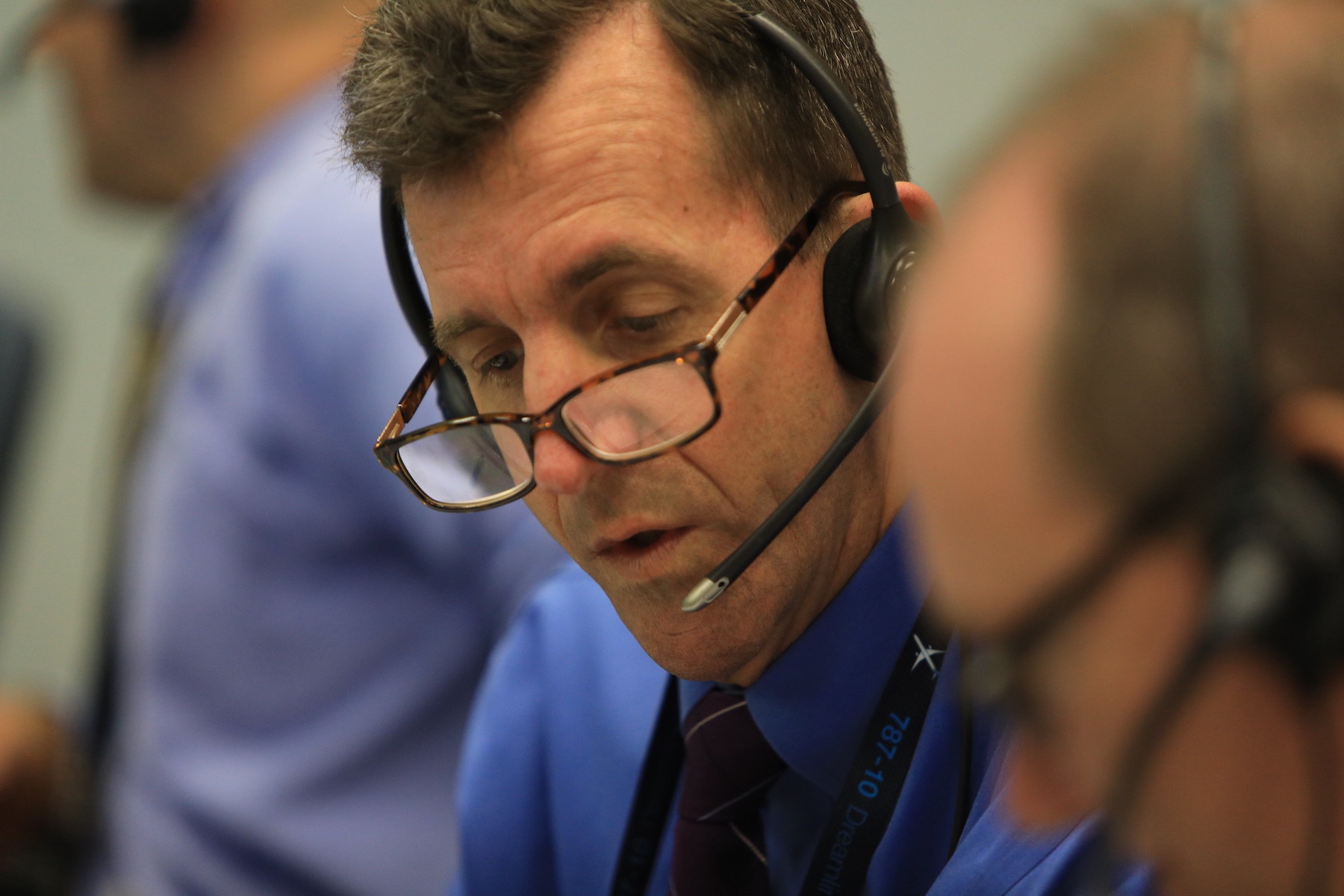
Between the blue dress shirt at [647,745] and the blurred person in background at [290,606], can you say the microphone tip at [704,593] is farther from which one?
the blurred person in background at [290,606]

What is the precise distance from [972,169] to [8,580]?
9.23 feet

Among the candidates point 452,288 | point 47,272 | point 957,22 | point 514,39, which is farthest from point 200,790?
point 47,272

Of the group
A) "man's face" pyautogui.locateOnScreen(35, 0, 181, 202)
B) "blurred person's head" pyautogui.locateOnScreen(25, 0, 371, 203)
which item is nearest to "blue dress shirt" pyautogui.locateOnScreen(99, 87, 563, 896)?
"blurred person's head" pyautogui.locateOnScreen(25, 0, 371, 203)

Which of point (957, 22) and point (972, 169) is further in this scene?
point (957, 22)

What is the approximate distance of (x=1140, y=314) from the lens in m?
0.40

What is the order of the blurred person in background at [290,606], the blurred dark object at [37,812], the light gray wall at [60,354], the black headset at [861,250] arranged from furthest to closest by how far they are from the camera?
the light gray wall at [60,354] < the blurred dark object at [37,812] < the blurred person in background at [290,606] < the black headset at [861,250]

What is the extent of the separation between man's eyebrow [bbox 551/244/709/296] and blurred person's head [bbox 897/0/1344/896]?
0.24 m

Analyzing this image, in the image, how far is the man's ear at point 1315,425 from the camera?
372 mm

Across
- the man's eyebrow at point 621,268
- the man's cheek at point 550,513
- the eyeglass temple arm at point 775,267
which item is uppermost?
the man's eyebrow at point 621,268

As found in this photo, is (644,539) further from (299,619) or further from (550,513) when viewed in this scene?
(299,619)

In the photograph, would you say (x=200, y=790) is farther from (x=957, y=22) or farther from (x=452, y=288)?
(x=957, y=22)

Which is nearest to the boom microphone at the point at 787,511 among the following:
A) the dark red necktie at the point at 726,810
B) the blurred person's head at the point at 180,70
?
the dark red necktie at the point at 726,810

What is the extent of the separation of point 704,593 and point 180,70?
5.01 feet

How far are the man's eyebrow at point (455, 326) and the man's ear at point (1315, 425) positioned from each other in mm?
446
